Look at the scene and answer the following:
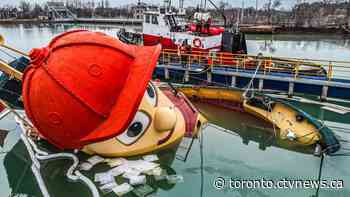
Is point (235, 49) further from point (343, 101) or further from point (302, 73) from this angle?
point (343, 101)

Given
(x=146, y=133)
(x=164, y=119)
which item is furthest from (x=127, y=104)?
(x=146, y=133)

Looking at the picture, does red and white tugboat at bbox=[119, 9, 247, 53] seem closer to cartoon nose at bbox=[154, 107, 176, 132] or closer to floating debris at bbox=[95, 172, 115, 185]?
cartoon nose at bbox=[154, 107, 176, 132]

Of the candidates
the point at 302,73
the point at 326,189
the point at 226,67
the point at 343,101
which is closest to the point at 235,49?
the point at 226,67

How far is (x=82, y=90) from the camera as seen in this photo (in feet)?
17.2

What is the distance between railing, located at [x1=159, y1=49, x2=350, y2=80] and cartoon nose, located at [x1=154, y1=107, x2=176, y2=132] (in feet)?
25.8

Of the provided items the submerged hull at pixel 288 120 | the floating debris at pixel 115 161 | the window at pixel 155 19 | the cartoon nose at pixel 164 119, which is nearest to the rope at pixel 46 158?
the floating debris at pixel 115 161

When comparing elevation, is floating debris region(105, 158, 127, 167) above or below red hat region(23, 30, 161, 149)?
below

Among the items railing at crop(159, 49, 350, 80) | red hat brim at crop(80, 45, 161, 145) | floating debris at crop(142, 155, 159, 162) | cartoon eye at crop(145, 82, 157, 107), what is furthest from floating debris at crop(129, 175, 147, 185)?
railing at crop(159, 49, 350, 80)

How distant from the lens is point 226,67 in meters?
14.5

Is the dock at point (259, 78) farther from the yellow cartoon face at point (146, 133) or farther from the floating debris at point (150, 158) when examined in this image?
the floating debris at point (150, 158)

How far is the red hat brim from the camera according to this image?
513 centimetres

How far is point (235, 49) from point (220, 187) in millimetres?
11082

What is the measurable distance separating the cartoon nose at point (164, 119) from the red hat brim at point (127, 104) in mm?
1654

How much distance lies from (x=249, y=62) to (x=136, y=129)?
30.5 feet
